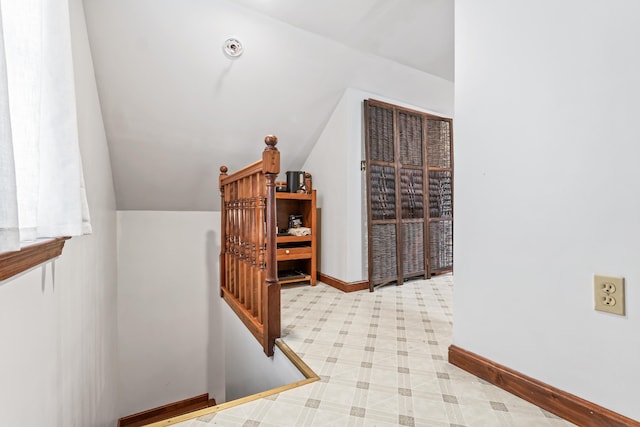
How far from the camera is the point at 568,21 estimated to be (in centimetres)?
104

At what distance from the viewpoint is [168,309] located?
3.26m

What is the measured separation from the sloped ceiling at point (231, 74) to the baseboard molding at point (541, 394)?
217cm

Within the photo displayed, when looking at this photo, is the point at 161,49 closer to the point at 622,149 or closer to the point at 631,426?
the point at 622,149

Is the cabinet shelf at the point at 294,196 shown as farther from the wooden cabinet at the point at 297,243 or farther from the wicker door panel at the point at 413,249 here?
the wicker door panel at the point at 413,249

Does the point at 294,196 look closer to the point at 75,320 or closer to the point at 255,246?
the point at 255,246

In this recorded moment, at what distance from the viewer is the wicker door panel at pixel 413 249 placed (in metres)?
2.99

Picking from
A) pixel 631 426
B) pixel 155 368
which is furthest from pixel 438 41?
pixel 155 368

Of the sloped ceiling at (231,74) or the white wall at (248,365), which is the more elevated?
the sloped ceiling at (231,74)

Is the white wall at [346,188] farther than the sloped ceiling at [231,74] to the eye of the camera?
Yes

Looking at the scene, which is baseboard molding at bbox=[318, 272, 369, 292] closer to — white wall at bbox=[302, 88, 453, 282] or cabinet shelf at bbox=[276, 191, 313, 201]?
white wall at bbox=[302, 88, 453, 282]

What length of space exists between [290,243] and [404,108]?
5.90 ft

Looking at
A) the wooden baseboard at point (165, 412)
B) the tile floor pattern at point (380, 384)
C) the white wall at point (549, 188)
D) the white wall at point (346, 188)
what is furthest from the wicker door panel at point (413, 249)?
the wooden baseboard at point (165, 412)

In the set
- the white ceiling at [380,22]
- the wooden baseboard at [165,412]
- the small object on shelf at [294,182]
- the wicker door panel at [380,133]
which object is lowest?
the wooden baseboard at [165,412]

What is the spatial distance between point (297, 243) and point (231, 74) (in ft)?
5.48
